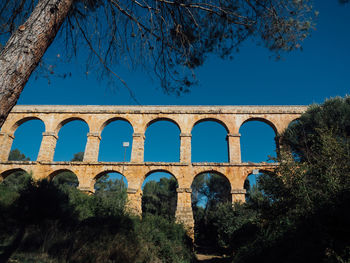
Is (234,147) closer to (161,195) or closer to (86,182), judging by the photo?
(86,182)

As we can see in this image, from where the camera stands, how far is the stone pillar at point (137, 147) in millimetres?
15305

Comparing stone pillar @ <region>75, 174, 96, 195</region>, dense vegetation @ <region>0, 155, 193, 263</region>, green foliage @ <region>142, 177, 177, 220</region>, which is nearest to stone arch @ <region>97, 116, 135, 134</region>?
stone pillar @ <region>75, 174, 96, 195</region>

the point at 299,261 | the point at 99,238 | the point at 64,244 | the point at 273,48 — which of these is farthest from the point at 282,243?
the point at 64,244

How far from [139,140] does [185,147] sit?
3156mm

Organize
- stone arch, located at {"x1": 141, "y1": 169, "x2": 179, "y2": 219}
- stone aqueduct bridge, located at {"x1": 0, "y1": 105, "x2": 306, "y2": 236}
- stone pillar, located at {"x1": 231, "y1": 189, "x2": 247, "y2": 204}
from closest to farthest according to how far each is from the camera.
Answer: stone pillar, located at {"x1": 231, "y1": 189, "x2": 247, "y2": 204}, stone aqueduct bridge, located at {"x1": 0, "y1": 105, "x2": 306, "y2": 236}, stone arch, located at {"x1": 141, "y1": 169, "x2": 179, "y2": 219}

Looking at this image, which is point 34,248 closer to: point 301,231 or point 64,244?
point 64,244

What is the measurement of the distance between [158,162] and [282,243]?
10.6 meters

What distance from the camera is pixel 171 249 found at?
27.1 ft

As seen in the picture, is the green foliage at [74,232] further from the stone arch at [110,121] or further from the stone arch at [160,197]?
the stone arch at [160,197]

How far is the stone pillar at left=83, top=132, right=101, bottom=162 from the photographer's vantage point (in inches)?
611

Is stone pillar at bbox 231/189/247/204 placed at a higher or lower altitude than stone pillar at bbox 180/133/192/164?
lower

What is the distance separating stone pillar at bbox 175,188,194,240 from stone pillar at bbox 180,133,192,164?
77.8 inches

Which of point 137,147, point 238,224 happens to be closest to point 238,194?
point 238,224

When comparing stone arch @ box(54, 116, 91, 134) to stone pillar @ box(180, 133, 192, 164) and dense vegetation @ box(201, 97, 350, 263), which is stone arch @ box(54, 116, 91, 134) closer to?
stone pillar @ box(180, 133, 192, 164)
